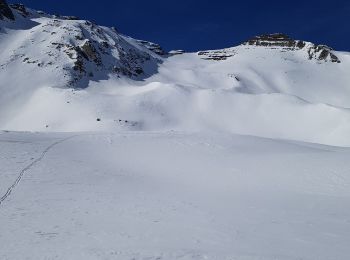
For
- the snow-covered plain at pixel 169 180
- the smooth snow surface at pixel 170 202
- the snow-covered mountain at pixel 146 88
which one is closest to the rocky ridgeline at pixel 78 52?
the snow-covered mountain at pixel 146 88

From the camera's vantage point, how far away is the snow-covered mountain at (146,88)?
191ft

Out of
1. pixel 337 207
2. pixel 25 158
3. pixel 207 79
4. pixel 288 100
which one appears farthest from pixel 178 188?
pixel 207 79

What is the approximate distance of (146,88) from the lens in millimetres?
72062

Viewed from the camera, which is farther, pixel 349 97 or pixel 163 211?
pixel 349 97

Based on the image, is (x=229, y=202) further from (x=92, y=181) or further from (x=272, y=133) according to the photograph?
(x=272, y=133)

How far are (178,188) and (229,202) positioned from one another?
309 centimetres

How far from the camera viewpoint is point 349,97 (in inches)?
3730

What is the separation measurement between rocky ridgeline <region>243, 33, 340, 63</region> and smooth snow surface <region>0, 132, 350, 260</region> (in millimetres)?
98471

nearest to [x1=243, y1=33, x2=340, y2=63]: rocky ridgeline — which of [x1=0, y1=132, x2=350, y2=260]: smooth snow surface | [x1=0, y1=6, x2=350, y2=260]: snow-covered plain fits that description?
[x1=0, y1=6, x2=350, y2=260]: snow-covered plain

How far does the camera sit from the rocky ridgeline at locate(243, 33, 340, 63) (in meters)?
118

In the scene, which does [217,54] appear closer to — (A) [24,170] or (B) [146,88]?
(B) [146,88]

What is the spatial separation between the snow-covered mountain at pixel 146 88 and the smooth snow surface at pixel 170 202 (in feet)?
96.3

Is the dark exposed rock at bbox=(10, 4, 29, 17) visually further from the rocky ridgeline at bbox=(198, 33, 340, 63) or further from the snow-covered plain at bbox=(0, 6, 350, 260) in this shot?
the rocky ridgeline at bbox=(198, 33, 340, 63)

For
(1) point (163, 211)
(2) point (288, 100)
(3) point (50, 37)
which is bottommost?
(1) point (163, 211)
